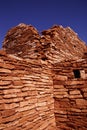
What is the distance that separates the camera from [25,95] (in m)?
3.93

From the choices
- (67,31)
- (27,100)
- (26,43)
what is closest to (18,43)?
(26,43)

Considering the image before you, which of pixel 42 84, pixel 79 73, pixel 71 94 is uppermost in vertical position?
pixel 79 73

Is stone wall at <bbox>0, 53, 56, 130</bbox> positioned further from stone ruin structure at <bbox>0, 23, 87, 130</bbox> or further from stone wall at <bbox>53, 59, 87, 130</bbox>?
stone wall at <bbox>53, 59, 87, 130</bbox>

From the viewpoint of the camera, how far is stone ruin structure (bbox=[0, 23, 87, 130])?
355 cm

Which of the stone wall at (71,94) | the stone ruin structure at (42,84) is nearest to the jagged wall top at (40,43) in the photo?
the stone ruin structure at (42,84)

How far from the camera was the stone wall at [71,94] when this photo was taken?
4.60 metres

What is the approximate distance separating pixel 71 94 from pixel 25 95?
4.70ft

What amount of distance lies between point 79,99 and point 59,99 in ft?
1.87

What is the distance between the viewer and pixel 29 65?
426 cm

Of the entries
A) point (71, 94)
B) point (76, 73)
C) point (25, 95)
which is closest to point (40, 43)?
point (76, 73)

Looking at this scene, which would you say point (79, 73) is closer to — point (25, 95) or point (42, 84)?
point (42, 84)

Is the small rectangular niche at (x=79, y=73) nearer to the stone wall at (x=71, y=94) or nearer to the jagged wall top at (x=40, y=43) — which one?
the stone wall at (x=71, y=94)

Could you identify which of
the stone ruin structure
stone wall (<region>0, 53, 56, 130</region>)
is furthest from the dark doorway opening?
stone wall (<region>0, 53, 56, 130</region>)

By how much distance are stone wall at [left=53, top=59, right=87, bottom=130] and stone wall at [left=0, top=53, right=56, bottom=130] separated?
0.65 ft
